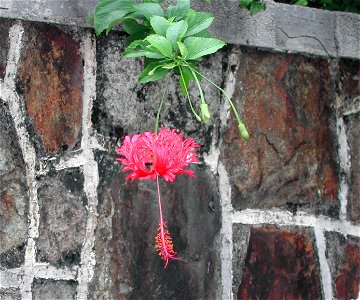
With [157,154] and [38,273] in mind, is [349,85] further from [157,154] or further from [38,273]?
[38,273]

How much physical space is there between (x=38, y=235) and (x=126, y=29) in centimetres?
52

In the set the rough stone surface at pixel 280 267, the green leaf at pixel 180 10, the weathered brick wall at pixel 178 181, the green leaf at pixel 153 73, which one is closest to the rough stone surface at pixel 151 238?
the weathered brick wall at pixel 178 181

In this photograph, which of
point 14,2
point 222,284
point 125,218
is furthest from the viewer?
point 222,284

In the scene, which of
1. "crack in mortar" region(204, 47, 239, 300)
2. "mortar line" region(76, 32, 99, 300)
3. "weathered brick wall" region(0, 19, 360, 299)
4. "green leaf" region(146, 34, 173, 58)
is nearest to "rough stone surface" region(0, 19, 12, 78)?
"weathered brick wall" region(0, 19, 360, 299)

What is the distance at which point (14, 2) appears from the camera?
5.88ft

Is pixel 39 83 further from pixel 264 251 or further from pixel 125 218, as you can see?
pixel 264 251

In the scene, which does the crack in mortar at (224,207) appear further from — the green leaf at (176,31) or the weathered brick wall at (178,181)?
the green leaf at (176,31)

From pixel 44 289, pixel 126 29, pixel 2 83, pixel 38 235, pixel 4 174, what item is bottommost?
pixel 44 289

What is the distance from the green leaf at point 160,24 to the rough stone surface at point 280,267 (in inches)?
26.6

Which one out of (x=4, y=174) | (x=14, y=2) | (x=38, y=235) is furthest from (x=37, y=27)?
(x=38, y=235)

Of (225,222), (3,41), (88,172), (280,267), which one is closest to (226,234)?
(225,222)

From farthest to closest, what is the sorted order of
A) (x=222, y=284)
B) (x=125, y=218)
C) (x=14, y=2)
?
(x=222, y=284), (x=125, y=218), (x=14, y=2)

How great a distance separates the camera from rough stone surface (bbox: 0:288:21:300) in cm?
184

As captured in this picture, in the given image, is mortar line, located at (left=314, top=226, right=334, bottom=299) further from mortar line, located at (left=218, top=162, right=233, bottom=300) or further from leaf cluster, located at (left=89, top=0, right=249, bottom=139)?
leaf cluster, located at (left=89, top=0, right=249, bottom=139)
